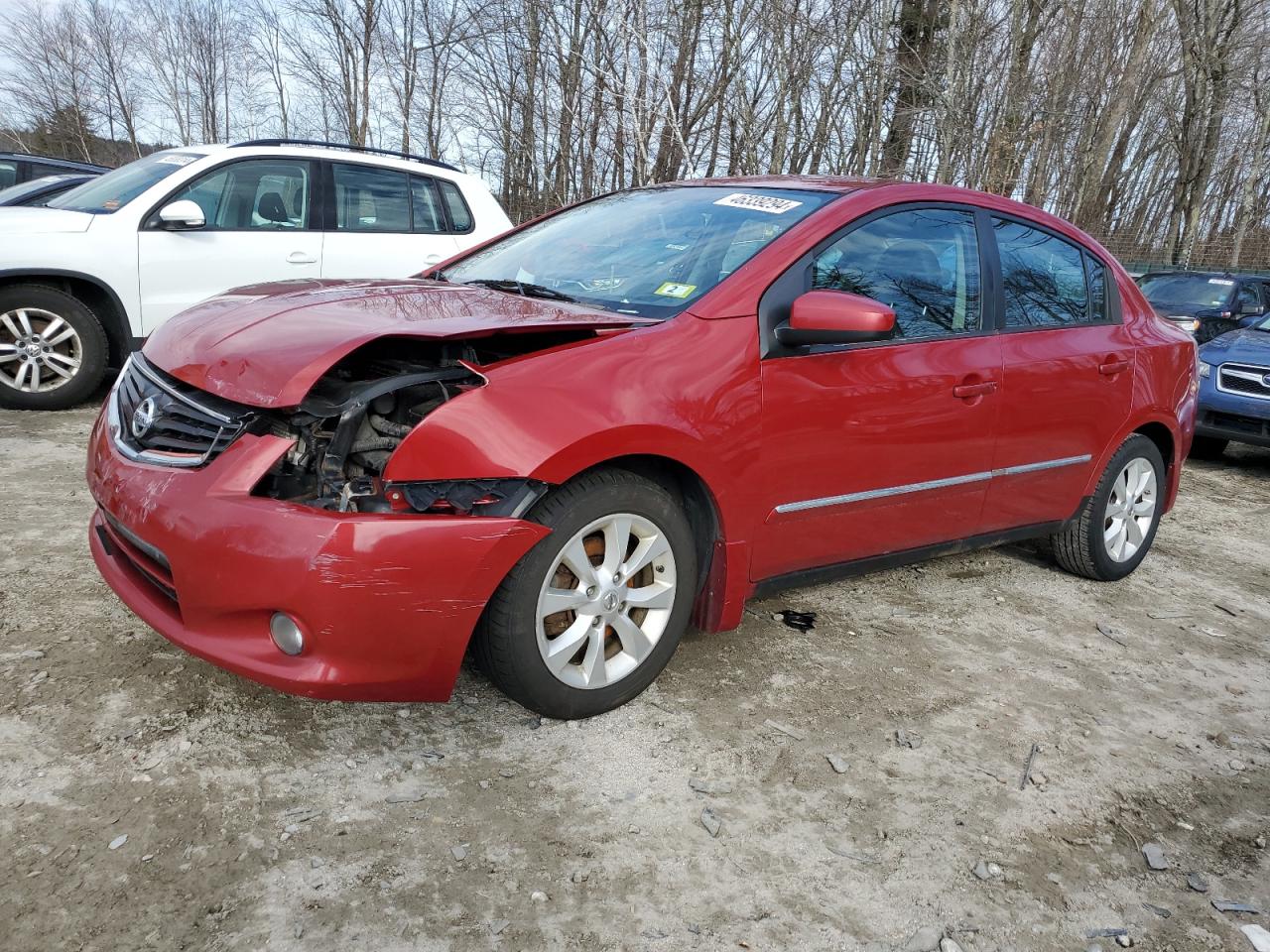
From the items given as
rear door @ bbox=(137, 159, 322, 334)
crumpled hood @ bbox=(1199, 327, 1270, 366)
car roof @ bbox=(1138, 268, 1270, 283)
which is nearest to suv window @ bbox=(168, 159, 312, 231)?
rear door @ bbox=(137, 159, 322, 334)

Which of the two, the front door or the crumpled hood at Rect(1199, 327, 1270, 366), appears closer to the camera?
the front door

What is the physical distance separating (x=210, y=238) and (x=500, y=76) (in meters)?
12.1

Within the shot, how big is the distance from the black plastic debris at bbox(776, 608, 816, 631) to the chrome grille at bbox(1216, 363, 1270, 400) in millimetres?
5835

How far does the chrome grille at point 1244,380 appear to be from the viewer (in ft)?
24.7

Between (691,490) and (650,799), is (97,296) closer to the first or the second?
(691,490)

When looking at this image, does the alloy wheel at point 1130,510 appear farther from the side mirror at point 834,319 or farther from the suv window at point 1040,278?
the side mirror at point 834,319

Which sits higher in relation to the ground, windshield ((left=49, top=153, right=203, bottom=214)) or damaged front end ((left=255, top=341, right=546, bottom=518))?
windshield ((left=49, top=153, right=203, bottom=214))

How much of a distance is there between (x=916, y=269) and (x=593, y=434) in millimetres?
1595

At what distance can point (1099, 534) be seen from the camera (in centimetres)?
431

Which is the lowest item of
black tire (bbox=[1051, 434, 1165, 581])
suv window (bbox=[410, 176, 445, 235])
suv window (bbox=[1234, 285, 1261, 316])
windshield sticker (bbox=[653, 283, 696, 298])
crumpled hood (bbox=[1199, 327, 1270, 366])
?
black tire (bbox=[1051, 434, 1165, 581])

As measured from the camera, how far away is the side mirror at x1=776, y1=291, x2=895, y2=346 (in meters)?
2.80

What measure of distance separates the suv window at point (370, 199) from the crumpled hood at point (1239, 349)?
6.45 meters

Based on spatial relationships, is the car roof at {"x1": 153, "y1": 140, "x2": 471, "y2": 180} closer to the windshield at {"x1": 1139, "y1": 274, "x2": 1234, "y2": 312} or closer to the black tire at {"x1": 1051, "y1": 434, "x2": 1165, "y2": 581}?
the black tire at {"x1": 1051, "y1": 434, "x2": 1165, "y2": 581}

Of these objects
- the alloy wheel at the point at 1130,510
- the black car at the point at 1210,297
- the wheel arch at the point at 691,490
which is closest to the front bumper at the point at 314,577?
the wheel arch at the point at 691,490
